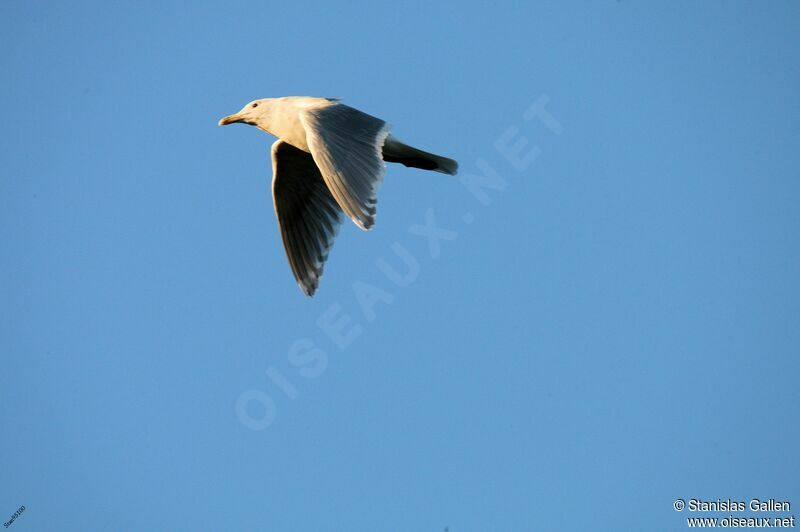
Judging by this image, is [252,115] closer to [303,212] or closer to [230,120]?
[230,120]

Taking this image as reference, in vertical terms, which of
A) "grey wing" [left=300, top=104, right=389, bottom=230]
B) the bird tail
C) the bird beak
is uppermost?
the bird tail

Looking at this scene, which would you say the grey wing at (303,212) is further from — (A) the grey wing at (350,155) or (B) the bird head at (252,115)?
(A) the grey wing at (350,155)

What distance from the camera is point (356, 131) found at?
30.9 feet

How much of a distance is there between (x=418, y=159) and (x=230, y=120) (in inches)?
80.2

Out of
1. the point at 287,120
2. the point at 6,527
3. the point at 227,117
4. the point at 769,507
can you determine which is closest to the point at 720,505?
the point at 769,507

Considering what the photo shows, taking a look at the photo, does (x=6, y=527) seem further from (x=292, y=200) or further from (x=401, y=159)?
(x=401, y=159)

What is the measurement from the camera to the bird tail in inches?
406

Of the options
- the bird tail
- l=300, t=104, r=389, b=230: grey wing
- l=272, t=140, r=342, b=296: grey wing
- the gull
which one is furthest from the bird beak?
the bird tail

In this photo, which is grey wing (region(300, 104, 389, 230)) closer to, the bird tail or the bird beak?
the bird tail

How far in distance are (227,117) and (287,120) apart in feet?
3.80

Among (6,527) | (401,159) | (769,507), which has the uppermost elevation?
(401,159)

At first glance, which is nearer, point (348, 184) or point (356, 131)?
point (348, 184)

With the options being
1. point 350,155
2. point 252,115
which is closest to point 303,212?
point 252,115

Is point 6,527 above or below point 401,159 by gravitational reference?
below
